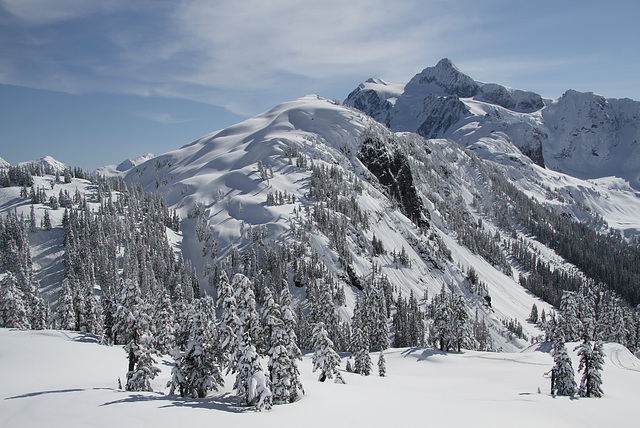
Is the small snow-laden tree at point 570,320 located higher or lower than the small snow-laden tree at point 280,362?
lower

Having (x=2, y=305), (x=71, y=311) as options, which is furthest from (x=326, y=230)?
(x=2, y=305)

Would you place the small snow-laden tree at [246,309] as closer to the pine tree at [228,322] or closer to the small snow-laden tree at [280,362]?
the pine tree at [228,322]

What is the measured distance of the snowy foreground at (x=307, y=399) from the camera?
25.6 metres

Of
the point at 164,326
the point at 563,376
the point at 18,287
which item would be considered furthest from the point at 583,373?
the point at 18,287

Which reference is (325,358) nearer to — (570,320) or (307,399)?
(307,399)

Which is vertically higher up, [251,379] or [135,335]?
[135,335]

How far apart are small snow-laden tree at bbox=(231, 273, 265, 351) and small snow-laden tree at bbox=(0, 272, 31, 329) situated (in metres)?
74.3

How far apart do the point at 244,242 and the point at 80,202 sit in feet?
257

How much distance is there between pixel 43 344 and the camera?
58656mm

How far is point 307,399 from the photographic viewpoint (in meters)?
33.7

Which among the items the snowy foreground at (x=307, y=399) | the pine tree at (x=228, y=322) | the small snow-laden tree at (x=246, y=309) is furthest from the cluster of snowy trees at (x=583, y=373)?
the pine tree at (x=228, y=322)

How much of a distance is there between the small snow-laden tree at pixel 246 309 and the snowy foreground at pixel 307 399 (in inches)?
238

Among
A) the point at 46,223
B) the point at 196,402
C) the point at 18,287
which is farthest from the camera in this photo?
the point at 46,223

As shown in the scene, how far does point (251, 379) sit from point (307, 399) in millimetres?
6864
